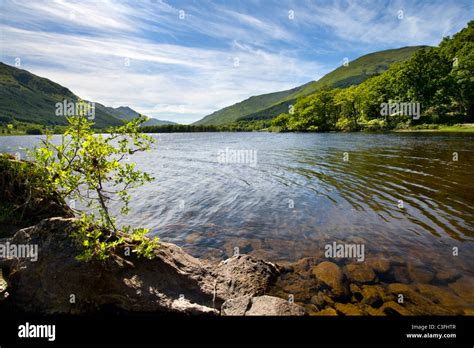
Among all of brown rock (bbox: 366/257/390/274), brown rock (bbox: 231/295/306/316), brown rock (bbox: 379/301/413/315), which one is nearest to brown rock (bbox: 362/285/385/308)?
brown rock (bbox: 379/301/413/315)

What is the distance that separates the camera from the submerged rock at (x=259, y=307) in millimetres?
6523

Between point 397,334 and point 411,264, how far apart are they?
4.40m

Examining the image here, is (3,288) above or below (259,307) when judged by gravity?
above

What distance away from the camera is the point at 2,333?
19.4ft

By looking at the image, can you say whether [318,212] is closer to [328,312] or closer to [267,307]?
[328,312]

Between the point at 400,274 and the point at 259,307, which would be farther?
the point at 400,274

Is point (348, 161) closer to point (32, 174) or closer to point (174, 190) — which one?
point (174, 190)

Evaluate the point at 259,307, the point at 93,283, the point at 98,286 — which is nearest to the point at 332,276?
the point at 259,307

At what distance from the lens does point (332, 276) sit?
9.09m

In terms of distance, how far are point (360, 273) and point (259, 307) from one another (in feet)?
15.7

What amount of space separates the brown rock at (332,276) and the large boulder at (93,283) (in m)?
2.88

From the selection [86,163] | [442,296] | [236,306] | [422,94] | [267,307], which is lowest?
[442,296]

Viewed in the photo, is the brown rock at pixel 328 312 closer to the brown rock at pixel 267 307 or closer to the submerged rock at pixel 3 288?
the brown rock at pixel 267 307

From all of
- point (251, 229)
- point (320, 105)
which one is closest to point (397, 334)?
point (251, 229)
